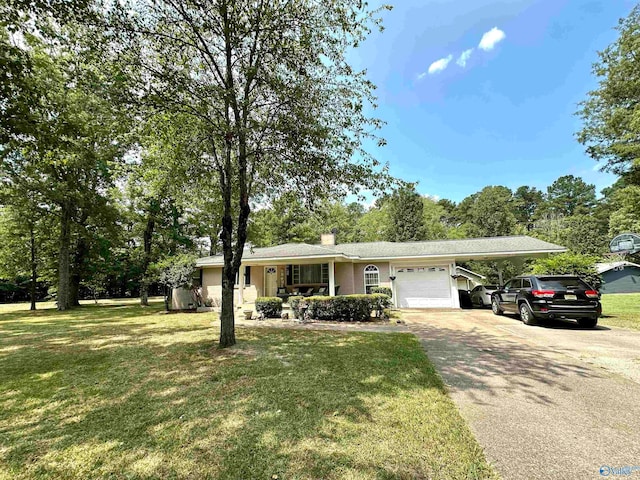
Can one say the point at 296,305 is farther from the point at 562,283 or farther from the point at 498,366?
the point at 562,283

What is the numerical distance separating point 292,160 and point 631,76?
15587 millimetres

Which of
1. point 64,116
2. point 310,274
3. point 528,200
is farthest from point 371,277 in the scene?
point 528,200

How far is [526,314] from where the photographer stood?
363 inches

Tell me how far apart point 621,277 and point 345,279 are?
26572 mm

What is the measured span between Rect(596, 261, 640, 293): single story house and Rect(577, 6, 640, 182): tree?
666 inches

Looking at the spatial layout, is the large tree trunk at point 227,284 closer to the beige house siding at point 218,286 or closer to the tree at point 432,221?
the beige house siding at point 218,286

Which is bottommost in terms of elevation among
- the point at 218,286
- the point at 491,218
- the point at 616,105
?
the point at 218,286

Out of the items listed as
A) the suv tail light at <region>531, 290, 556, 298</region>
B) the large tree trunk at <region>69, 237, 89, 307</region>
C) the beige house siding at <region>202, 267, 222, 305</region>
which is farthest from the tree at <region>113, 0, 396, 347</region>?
the large tree trunk at <region>69, 237, 89, 307</region>

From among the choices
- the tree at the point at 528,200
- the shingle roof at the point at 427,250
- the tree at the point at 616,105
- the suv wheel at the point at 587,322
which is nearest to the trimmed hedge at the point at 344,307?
the shingle roof at the point at 427,250

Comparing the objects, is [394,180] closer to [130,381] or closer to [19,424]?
[130,381]

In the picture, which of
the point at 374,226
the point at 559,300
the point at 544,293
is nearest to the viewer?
the point at 559,300

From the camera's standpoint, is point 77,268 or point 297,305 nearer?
point 297,305

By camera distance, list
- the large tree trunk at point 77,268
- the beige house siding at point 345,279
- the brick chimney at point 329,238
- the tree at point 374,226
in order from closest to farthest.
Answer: the beige house siding at point 345,279
the brick chimney at point 329,238
the large tree trunk at point 77,268
the tree at point 374,226

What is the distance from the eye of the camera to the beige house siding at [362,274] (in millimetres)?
15430
